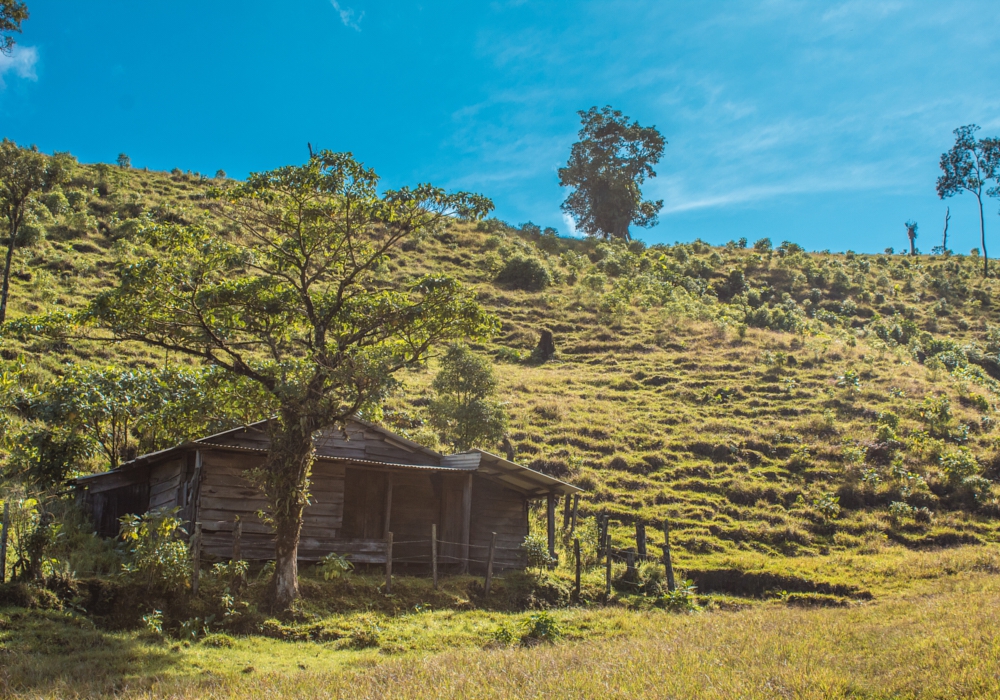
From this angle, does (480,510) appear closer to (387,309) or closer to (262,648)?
(387,309)

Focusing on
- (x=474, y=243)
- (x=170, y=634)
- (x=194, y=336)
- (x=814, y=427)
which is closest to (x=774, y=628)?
(x=170, y=634)

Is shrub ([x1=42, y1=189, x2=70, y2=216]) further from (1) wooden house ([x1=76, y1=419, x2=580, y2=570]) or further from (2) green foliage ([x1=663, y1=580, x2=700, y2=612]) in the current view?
(2) green foliage ([x1=663, y1=580, x2=700, y2=612])

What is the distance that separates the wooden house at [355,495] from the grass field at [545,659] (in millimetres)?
5137

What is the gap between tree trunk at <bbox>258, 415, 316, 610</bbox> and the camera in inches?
645

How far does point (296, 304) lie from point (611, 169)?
300ft

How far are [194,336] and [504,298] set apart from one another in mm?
51077

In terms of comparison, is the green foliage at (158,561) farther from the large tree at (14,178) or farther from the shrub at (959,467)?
the shrub at (959,467)

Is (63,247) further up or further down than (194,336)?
further up

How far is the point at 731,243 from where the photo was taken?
9944 cm

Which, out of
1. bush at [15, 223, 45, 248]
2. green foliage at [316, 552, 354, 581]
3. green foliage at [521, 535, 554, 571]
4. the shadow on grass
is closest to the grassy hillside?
bush at [15, 223, 45, 248]

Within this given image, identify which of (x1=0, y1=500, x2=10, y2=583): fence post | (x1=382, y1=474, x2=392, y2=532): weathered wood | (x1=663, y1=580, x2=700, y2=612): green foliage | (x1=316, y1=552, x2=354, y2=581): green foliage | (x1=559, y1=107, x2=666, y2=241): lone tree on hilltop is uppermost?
(x1=559, y1=107, x2=666, y2=241): lone tree on hilltop

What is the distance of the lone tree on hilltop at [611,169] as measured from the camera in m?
103

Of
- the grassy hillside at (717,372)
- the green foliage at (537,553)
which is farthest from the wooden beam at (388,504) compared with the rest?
the grassy hillside at (717,372)

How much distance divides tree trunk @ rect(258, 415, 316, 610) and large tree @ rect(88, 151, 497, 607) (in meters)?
0.02
